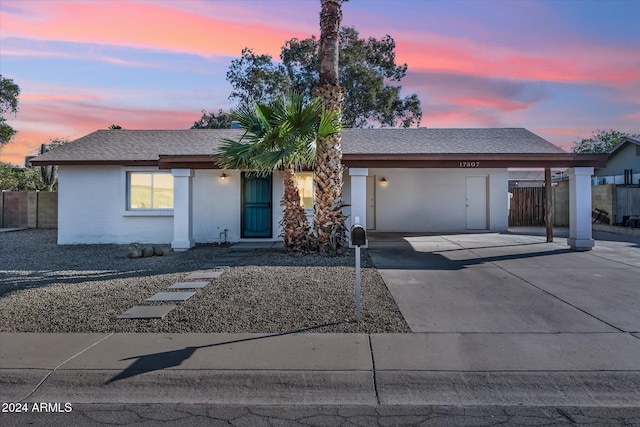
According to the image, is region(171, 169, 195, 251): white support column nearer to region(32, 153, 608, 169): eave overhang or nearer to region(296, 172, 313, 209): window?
region(32, 153, 608, 169): eave overhang

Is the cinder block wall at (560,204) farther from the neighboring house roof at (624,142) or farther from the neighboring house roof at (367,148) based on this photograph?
the neighboring house roof at (367,148)

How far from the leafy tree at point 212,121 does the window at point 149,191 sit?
76.6 ft

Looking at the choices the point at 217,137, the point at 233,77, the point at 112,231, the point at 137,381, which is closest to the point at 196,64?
the point at 217,137

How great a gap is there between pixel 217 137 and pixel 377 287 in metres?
11.4

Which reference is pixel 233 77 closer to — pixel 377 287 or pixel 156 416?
pixel 377 287

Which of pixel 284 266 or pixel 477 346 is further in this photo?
pixel 284 266

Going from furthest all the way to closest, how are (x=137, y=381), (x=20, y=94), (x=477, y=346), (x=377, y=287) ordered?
(x=20, y=94) < (x=377, y=287) < (x=477, y=346) < (x=137, y=381)

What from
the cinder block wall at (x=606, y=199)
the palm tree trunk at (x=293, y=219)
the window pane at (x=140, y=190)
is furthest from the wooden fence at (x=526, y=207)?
the window pane at (x=140, y=190)

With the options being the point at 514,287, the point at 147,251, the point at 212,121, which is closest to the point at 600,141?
the point at 212,121

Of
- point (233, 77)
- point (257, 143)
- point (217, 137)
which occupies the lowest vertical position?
point (257, 143)

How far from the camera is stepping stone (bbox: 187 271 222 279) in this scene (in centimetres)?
853

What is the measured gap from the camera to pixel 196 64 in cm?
1560

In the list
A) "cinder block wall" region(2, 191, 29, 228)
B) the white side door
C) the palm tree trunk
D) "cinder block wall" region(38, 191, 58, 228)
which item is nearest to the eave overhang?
the palm tree trunk

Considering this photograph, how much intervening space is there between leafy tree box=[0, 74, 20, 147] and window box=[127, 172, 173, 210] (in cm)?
1491
